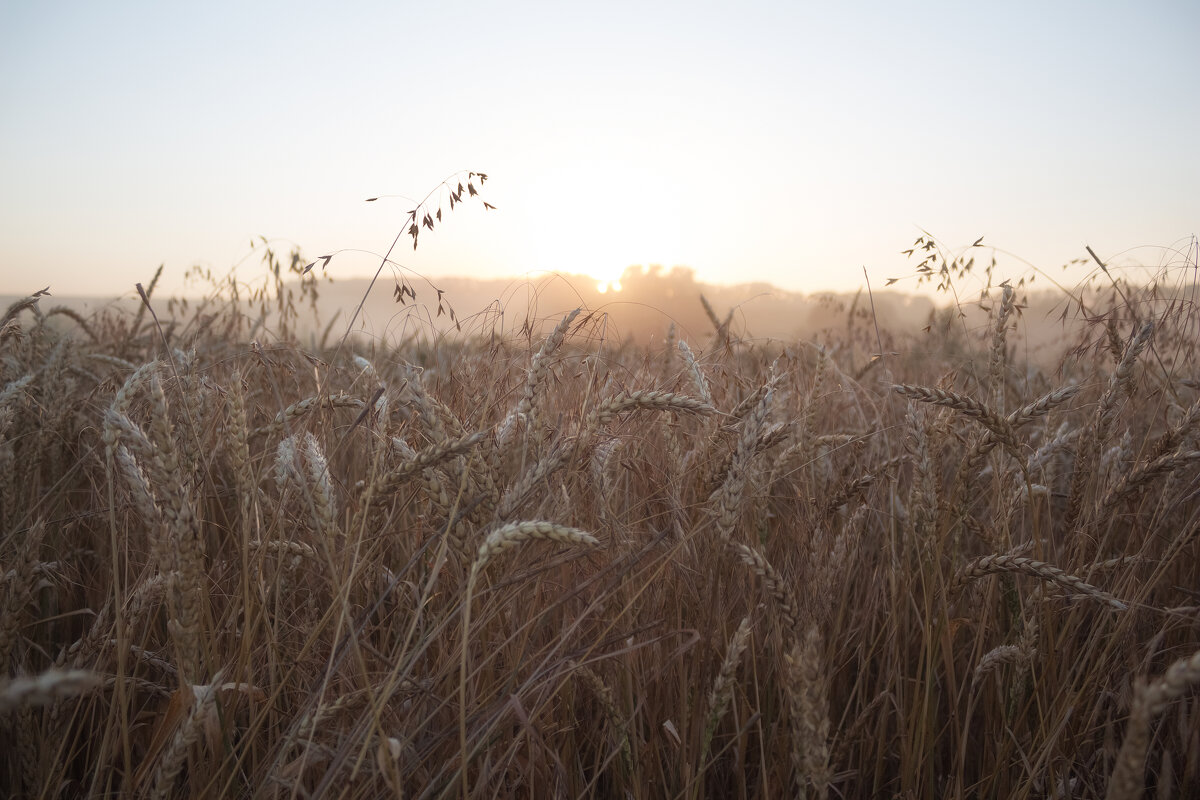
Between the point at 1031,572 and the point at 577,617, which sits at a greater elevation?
the point at 1031,572

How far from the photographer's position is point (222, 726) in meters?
1.04

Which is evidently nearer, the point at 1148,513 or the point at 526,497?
the point at 526,497

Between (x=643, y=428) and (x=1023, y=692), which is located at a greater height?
(x=643, y=428)

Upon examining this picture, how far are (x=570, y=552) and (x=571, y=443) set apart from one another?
7.9 inches

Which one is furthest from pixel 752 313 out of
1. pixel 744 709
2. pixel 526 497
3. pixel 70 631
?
pixel 70 631

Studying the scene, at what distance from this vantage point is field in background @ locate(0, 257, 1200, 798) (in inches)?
41.0

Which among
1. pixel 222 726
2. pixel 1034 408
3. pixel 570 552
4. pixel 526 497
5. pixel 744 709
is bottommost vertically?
pixel 744 709

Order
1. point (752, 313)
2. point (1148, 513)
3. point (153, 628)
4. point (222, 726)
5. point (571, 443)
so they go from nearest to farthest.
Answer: point (222, 726) → point (571, 443) → point (153, 628) → point (1148, 513) → point (752, 313)

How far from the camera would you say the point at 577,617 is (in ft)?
4.36

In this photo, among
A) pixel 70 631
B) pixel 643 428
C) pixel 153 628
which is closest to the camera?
pixel 153 628

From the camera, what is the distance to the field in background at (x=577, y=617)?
3.42 ft

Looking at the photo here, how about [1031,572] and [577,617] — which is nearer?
[1031,572]

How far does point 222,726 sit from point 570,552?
572 mm

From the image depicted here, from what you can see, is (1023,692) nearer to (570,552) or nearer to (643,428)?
(570,552)
